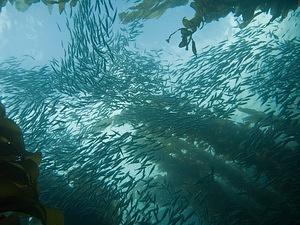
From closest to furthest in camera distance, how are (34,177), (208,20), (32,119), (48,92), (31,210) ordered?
(31,210), (34,177), (208,20), (32,119), (48,92)

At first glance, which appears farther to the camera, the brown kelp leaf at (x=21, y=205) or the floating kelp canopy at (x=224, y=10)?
the floating kelp canopy at (x=224, y=10)

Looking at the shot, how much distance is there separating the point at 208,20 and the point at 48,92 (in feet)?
28.7

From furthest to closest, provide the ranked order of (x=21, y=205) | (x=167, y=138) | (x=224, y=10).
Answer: (x=167, y=138) → (x=224, y=10) → (x=21, y=205)

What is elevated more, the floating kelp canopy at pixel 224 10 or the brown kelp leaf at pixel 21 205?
the floating kelp canopy at pixel 224 10

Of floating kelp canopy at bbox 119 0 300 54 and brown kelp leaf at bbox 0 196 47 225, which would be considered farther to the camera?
floating kelp canopy at bbox 119 0 300 54

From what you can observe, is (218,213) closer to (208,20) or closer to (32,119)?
(208,20)

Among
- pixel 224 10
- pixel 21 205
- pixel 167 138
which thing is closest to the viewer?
pixel 21 205

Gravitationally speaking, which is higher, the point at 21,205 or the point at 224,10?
the point at 224,10

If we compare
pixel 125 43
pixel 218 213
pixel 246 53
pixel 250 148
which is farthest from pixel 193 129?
pixel 125 43

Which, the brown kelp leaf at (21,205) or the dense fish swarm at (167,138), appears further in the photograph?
the dense fish swarm at (167,138)

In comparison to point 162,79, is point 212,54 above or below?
above

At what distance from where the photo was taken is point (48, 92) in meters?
12.7

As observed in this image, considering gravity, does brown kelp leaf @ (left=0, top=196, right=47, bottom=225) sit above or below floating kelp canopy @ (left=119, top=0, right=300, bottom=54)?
below

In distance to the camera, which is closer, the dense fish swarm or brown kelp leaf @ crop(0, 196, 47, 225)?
brown kelp leaf @ crop(0, 196, 47, 225)
